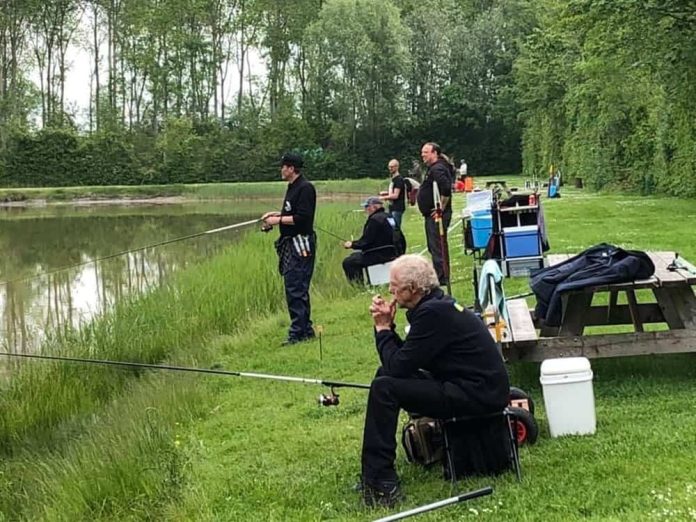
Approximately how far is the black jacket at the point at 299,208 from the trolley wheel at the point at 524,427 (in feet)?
12.3

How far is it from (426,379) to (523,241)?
18.2 feet

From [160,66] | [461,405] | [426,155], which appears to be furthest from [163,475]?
[160,66]

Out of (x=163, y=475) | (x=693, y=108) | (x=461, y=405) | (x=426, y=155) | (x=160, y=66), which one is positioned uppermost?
(x=160, y=66)

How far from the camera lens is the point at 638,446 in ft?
13.8

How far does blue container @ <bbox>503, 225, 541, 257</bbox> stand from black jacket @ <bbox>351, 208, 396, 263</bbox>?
148cm

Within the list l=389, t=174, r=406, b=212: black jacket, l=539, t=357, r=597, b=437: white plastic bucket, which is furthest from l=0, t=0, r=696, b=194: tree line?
l=539, t=357, r=597, b=437: white plastic bucket

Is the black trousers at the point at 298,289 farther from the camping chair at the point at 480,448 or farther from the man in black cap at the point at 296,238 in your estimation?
the camping chair at the point at 480,448

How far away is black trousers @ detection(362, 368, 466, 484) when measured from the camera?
→ 3.93m

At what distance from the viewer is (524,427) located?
443 cm

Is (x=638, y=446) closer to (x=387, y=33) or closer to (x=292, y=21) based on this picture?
(x=387, y=33)

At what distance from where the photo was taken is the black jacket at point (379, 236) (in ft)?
33.4

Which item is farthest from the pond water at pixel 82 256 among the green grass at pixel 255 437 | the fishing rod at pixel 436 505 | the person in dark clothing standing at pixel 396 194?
the fishing rod at pixel 436 505

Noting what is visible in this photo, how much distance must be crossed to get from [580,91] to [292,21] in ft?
104

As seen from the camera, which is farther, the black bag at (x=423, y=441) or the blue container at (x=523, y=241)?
the blue container at (x=523, y=241)
